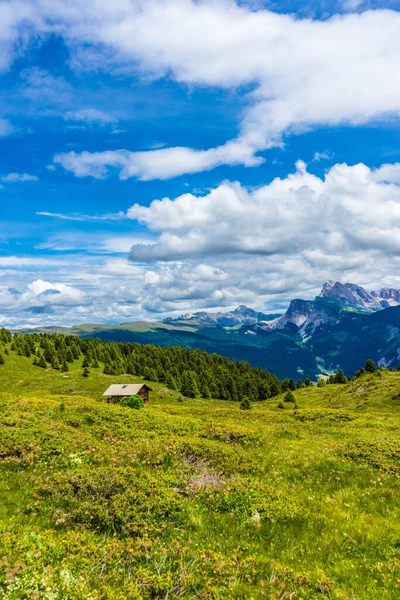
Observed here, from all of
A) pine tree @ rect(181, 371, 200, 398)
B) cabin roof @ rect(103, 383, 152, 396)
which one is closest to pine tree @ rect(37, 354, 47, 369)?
pine tree @ rect(181, 371, 200, 398)

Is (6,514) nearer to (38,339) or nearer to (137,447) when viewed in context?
(137,447)

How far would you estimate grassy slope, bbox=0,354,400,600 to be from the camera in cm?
786

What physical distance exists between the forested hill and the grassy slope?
143 m

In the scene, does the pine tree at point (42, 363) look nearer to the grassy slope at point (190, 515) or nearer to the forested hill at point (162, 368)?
the forested hill at point (162, 368)

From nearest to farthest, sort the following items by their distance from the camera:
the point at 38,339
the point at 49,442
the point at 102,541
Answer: the point at 102,541
the point at 49,442
the point at 38,339

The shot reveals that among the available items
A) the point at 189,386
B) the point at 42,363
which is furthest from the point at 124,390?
the point at 42,363

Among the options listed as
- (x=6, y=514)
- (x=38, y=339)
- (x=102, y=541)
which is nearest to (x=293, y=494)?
(x=102, y=541)

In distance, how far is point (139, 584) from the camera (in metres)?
7.54

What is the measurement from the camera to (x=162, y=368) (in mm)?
175125

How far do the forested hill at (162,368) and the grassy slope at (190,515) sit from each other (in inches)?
5646

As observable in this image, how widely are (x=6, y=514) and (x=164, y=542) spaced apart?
16.6 feet

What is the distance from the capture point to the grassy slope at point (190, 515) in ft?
25.8

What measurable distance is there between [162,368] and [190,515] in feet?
550

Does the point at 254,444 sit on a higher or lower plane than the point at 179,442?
lower
